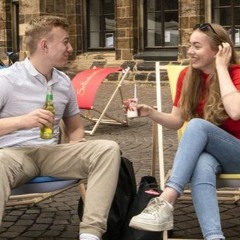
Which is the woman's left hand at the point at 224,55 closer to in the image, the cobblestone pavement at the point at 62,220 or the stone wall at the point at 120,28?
the cobblestone pavement at the point at 62,220

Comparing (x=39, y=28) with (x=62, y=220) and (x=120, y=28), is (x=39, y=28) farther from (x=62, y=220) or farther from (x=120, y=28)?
(x=120, y=28)

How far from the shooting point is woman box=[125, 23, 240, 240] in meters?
3.22

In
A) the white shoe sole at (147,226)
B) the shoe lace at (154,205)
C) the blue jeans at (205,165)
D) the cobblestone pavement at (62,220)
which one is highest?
the blue jeans at (205,165)

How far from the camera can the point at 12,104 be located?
139 inches

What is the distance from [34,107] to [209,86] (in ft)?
3.39

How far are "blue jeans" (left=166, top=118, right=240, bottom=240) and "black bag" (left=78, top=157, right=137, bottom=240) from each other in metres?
0.34

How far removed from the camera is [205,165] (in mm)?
3340

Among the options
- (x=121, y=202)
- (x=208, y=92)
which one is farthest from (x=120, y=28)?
(x=121, y=202)

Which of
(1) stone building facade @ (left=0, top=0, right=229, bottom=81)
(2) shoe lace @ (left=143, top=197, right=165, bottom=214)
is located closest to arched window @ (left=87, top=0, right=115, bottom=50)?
(1) stone building facade @ (left=0, top=0, right=229, bottom=81)

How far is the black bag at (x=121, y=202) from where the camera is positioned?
11.5 ft

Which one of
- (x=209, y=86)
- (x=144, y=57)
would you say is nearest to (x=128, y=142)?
(x=209, y=86)

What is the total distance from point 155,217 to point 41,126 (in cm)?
76

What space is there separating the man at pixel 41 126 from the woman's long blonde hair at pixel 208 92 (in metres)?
0.60

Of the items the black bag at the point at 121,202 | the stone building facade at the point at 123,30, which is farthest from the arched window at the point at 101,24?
the black bag at the point at 121,202
